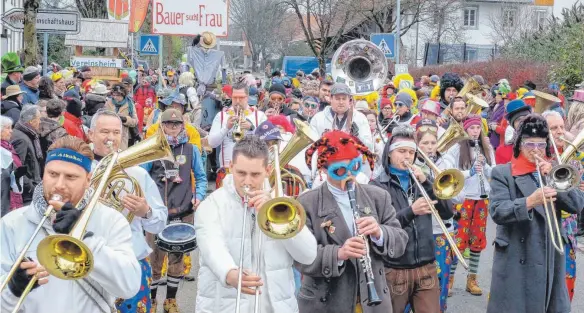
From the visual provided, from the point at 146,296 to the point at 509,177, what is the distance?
2708mm

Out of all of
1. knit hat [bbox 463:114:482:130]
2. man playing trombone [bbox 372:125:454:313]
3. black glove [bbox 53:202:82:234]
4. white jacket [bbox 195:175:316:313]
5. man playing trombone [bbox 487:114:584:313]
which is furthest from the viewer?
knit hat [bbox 463:114:482:130]

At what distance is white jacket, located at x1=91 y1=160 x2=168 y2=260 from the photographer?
214 inches

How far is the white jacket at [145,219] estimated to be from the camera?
5430 mm

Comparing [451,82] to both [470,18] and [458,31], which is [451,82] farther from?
[470,18]

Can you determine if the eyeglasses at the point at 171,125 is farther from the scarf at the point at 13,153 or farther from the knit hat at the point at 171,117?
the scarf at the point at 13,153

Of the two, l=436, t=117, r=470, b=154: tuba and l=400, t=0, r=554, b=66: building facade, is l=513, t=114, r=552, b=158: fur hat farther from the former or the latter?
l=400, t=0, r=554, b=66: building facade

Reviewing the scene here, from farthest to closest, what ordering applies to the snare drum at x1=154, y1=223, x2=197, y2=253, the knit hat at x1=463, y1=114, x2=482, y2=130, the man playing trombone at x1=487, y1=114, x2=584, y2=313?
1. the knit hat at x1=463, y1=114, x2=482, y2=130
2. the snare drum at x1=154, y1=223, x2=197, y2=253
3. the man playing trombone at x1=487, y1=114, x2=584, y2=313

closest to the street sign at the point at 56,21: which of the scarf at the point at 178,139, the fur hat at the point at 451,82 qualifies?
the scarf at the point at 178,139

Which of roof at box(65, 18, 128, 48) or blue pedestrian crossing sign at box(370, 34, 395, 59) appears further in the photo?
roof at box(65, 18, 128, 48)

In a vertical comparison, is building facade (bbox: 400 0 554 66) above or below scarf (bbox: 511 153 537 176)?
above

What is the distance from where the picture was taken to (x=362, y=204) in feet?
15.9

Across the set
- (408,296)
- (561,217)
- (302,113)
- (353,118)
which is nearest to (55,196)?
(408,296)

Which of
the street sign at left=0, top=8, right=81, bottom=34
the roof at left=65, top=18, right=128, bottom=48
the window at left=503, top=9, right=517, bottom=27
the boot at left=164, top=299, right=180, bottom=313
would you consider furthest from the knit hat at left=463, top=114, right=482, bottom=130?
the window at left=503, top=9, right=517, bottom=27

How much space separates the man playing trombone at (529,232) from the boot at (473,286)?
2458mm
